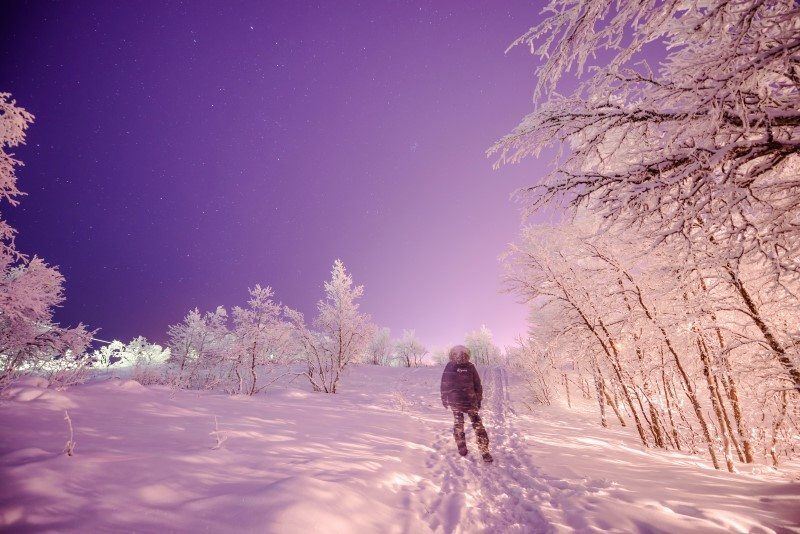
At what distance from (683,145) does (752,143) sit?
0.43 meters

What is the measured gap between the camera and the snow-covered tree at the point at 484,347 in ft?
224

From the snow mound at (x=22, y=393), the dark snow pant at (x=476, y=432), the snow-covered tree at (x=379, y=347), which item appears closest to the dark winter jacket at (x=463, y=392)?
the dark snow pant at (x=476, y=432)

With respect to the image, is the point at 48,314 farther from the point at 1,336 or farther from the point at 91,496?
the point at 91,496

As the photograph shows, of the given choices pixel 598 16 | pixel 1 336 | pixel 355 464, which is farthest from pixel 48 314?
pixel 598 16

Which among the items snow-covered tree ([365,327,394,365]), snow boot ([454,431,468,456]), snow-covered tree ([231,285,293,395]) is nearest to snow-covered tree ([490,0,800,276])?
snow boot ([454,431,468,456])

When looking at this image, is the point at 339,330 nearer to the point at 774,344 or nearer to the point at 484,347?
the point at 774,344

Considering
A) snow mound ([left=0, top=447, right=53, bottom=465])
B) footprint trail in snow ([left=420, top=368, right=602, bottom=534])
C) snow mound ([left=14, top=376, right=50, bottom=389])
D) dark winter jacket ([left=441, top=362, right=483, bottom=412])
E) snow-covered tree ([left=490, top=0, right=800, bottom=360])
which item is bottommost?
footprint trail in snow ([left=420, top=368, right=602, bottom=534])

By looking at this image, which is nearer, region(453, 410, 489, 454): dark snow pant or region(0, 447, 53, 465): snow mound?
region(0, 447, 53, 465): snow mound

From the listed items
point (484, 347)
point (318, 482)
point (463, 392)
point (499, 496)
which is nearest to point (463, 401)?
point (463, 392)

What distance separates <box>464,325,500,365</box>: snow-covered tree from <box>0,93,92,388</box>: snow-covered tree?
6549 centimetres

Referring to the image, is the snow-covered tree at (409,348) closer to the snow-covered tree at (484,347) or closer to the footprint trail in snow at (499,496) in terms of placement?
the snow-covered tree at (484,347)

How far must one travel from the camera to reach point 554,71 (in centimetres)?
319

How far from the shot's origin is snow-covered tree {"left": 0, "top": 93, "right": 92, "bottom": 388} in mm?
6637

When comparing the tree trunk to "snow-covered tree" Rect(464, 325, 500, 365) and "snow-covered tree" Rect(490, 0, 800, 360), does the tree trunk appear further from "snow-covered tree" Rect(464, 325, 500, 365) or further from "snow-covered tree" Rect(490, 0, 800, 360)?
"snow-covered tree" Rect(464, 325, 500, 365)
